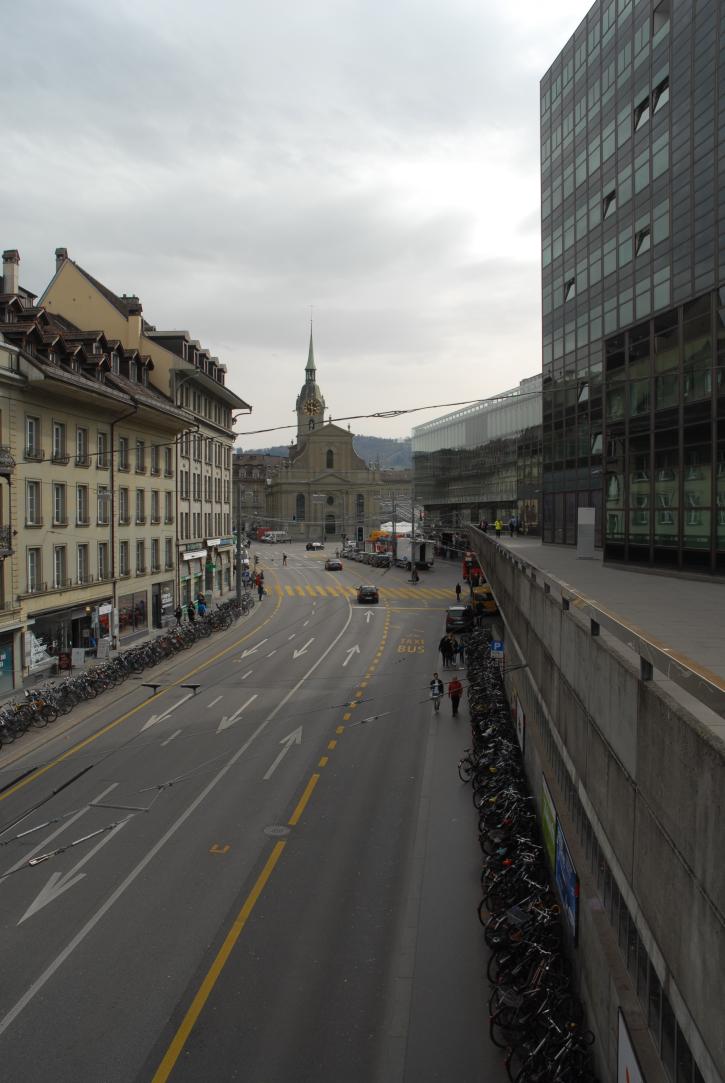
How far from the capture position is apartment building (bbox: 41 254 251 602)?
4378cm

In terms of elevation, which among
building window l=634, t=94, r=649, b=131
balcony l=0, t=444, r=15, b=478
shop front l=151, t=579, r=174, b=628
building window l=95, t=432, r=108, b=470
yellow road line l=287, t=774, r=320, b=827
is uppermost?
building window l=634, t=94, r=649, b=131

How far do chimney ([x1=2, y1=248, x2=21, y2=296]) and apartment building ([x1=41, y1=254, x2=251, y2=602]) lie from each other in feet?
26.8

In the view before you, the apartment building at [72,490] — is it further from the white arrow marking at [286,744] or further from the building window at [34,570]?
the white arrow marking at [286,744]

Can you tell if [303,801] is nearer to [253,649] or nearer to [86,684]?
[86,684]

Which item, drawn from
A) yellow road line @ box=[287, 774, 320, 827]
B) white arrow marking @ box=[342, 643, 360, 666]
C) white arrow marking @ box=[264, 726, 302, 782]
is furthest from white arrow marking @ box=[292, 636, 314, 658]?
yellow road line @ box=[287, 774, 320, 827]

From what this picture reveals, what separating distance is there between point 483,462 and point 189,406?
40.7 m

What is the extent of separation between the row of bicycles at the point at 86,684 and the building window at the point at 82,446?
8627 millimetres

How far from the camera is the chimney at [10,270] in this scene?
35.1 meters

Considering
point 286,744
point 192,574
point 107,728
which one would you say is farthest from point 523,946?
point 192,574

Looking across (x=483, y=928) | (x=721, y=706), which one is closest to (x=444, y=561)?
(x=483, y=928)

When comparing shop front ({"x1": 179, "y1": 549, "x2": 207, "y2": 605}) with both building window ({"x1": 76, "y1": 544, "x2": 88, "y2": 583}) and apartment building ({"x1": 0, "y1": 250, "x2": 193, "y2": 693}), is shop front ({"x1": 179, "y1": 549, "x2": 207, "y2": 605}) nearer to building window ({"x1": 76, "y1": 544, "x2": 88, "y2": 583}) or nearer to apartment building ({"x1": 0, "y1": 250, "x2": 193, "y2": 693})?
apartment building ({"x1": 0, "y1": 250, "x2": 193, "y2": 693})

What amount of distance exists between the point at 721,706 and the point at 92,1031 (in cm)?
913

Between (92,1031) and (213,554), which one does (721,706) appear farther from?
(213,554)

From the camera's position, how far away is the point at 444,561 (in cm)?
9856
